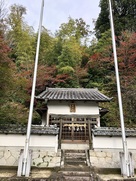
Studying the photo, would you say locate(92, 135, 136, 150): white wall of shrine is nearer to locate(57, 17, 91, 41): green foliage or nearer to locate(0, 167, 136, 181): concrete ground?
locate(0, 167, 136, 181): concrete ground

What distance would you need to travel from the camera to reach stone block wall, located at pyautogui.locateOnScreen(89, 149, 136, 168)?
7.22 m

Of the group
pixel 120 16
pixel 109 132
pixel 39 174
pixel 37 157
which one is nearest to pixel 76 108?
Answer: pixel 109 132

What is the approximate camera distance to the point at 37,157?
7.37 m

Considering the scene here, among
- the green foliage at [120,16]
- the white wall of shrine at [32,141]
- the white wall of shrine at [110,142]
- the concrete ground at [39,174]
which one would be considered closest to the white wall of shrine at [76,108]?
the white wall of shrine at [110,142]

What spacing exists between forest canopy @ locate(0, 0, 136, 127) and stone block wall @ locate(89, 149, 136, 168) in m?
4.55

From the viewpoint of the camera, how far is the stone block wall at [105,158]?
23.7ft

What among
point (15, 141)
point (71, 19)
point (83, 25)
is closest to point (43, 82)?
point (15, 141)

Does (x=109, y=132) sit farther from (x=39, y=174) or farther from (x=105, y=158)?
(x=39, y=174)

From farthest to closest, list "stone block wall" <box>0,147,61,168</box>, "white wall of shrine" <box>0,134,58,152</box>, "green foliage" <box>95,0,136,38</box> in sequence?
"green foliage" <box>95,0,136,38</box> < "white wall of shrine" <box>0,134,58,152</box> < "stone block wall" <box>0,147,61,168</box>

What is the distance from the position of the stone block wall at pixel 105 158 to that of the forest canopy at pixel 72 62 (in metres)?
4.55

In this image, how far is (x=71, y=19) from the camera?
3052cm

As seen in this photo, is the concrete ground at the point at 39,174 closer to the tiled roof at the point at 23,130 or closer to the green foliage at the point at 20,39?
the tiled roof at the point at 23,130

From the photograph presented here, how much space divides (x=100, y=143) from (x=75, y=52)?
660 inches

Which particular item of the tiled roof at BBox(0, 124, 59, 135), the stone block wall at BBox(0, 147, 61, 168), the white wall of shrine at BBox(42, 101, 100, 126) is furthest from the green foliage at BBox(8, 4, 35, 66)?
the stone block wall at BBox(0, 147, 61, 168)
